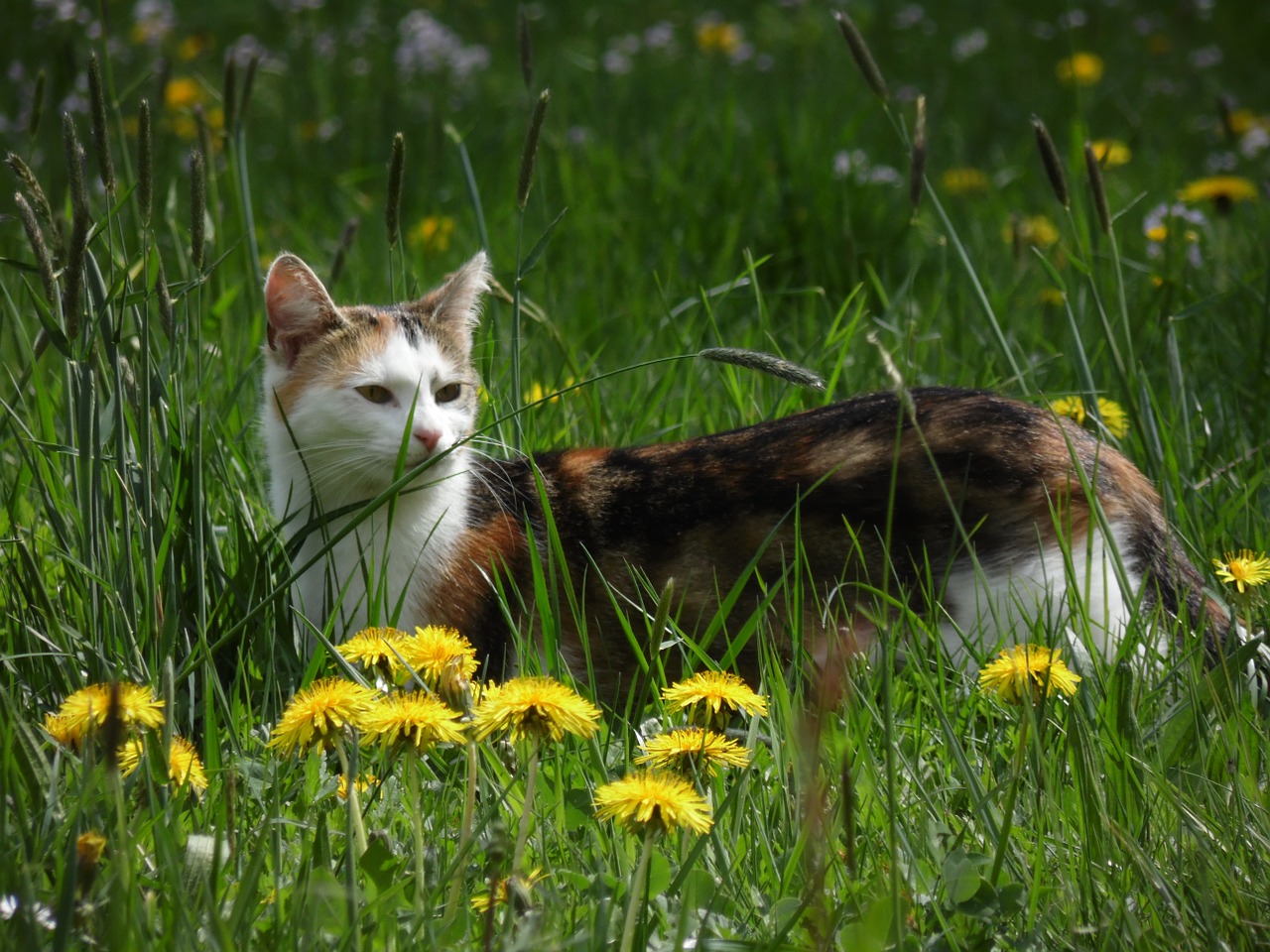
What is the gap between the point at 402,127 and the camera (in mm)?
5488

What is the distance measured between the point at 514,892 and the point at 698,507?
1422 millimetres

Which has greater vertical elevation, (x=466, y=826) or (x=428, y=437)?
(x=428, y=437)

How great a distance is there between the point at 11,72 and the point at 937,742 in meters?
4.92

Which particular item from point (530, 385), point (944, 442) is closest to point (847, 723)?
point (944, 442)

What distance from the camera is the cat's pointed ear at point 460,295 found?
296cm

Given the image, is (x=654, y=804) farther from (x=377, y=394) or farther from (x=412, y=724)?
(x=377, y=394)

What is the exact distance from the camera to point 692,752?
1.60m

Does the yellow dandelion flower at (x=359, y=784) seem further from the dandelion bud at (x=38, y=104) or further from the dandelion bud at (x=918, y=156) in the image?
the dandelion bud at (x=918, y=156)

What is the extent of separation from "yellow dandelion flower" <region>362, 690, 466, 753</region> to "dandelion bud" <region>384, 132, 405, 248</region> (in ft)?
3.39

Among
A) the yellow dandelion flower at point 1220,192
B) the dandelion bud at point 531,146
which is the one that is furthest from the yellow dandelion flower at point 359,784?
the yellow dandelion flower at point 1220,192

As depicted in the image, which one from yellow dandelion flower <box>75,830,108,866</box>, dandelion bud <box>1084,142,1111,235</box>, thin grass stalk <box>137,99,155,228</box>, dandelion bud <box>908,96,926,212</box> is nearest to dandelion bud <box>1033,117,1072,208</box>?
dandelion bud <box>1084,142,1111,235</box>

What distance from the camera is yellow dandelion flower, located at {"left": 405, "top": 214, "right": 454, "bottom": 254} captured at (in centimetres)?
435

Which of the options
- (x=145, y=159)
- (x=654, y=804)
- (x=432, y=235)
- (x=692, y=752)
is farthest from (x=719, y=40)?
(x=654, y=804)

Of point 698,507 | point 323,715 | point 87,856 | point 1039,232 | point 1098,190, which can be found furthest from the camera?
point 1039,232
